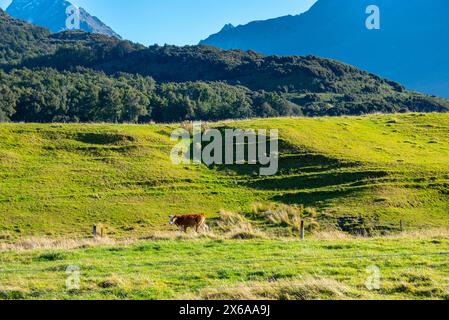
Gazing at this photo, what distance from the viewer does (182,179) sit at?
134 ft

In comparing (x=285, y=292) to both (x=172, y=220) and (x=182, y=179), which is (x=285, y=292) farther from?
(x=182, y=179)

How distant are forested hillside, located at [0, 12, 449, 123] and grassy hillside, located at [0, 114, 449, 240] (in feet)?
131

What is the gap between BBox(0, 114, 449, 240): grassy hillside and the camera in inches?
1305

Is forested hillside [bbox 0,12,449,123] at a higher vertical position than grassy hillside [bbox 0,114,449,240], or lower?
higher

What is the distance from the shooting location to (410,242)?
19312 millimetres

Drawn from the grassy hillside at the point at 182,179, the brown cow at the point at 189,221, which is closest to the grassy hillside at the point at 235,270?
the brown cow at the point at 189,221

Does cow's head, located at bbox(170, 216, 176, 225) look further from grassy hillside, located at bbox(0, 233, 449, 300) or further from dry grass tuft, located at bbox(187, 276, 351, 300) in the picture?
dry grass tuft, located at bbox(187, 276, 351, 300)

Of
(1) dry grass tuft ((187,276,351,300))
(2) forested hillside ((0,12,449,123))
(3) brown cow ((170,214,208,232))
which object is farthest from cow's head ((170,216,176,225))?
(2) forested hillside ((0,12,449,123))

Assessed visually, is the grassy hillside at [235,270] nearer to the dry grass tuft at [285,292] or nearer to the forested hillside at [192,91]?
the dry grass tuft at [285,292]

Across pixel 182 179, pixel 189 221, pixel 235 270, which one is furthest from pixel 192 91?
pixel 235 270

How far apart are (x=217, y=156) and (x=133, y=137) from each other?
8.64 metres

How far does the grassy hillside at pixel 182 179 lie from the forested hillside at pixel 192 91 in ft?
131
